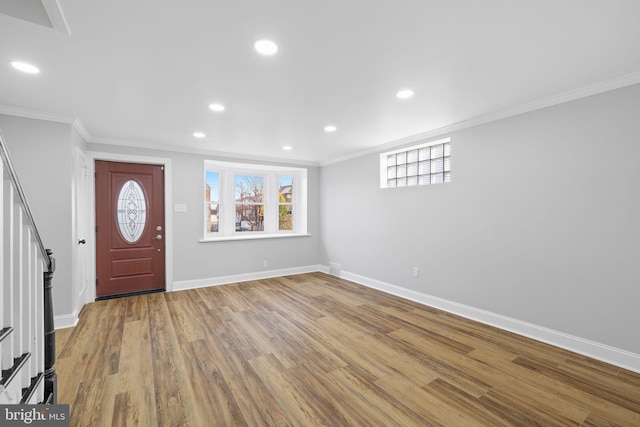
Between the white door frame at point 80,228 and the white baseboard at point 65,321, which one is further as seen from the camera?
the white door frame at point 80,228

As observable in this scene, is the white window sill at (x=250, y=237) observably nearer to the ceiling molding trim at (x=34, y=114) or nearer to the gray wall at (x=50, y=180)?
the gray wall at (x=50, y=180)

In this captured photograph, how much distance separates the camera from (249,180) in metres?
5.89

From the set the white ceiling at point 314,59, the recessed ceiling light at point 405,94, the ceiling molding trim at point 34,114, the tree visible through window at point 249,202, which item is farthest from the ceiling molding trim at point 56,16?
the tree visible through window at point 249,202

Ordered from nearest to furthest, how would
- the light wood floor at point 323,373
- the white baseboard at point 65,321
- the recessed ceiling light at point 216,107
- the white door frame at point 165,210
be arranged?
the light wood floor at point 323,373 → the recessed ceiling light at point 216,107 → the white baseboard at point 65,321 → the white door frame at point 165,210

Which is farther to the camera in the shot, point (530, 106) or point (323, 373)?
point (530, 106)

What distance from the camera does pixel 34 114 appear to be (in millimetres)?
3111

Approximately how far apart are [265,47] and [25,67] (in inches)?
75.8

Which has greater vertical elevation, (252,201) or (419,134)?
(419,134)

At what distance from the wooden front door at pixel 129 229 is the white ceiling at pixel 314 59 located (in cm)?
124

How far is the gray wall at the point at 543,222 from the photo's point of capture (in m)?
2.43

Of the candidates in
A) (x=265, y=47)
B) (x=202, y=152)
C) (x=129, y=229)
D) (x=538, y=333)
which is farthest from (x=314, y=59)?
(x=129, y=229)

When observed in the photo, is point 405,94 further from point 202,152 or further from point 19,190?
point 202,152

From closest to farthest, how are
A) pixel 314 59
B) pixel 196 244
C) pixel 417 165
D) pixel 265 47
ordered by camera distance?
1. pixel 265 47
2. pixel 314 59
3. pixel 417 165
4. pixel 196 244

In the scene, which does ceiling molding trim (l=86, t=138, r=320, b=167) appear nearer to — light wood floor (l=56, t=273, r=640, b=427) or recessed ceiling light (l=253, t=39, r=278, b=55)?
light wood floor (l=56, t=273, r=640, b=427)
